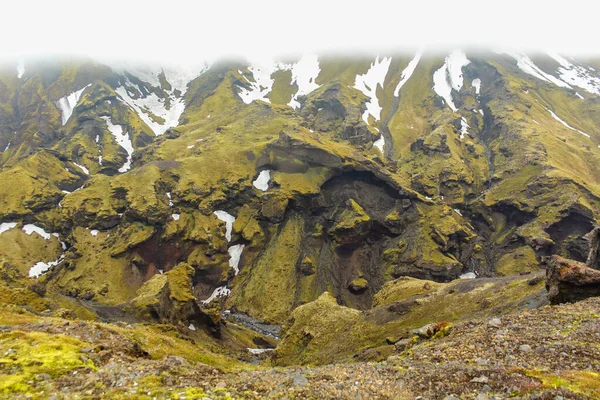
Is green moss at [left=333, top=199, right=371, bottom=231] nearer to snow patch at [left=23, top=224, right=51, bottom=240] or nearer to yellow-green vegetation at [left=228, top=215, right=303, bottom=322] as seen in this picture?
yellow-green vegetation at [left=228, top=215, right=303, bottom=322]

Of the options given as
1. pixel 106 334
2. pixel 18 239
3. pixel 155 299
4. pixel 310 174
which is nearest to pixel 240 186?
pixel 310 174

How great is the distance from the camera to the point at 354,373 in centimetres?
1914

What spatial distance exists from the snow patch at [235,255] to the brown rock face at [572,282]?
14905cm

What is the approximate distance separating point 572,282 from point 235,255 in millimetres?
155396

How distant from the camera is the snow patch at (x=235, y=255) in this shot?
574ft

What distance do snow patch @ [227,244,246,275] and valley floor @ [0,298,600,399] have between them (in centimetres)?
15346

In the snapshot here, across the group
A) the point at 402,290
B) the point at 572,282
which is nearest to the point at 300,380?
the point at 572,282

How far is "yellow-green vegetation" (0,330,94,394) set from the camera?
14.1 m

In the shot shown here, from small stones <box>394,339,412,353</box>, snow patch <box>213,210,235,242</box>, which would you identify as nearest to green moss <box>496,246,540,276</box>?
snow patch <box>213,210,235,242</box>

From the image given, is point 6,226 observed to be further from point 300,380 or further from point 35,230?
point 300,380

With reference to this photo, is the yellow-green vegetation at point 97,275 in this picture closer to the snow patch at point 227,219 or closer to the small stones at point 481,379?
the snow patch at point 227,219

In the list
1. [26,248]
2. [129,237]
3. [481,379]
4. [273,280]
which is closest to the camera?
[481,379]

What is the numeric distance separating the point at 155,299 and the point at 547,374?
77.4 m

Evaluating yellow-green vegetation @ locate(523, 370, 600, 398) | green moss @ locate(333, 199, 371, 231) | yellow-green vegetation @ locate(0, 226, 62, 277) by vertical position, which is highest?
yellow-green vegetation @ locate(523, 370, 600, 398)
